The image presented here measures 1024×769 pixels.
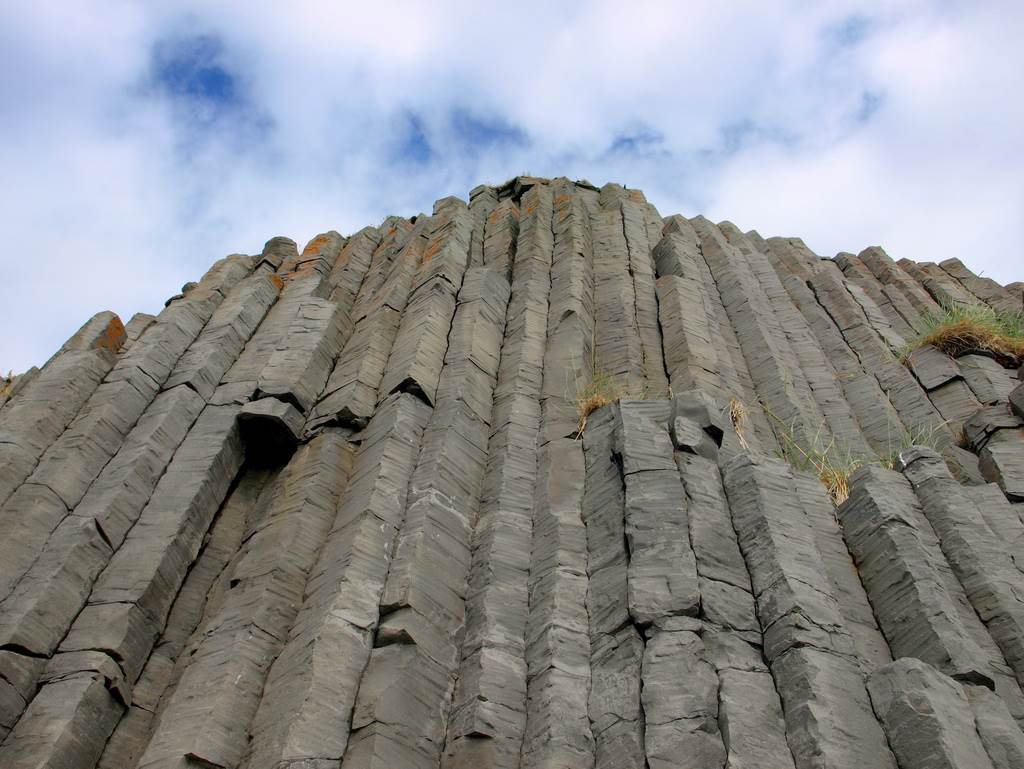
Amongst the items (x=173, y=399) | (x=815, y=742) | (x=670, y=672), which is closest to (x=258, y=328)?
(x=173, y=399)

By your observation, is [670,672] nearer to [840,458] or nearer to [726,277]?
[840,458]

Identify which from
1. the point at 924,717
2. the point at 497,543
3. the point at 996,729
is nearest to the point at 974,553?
the point at 996,729

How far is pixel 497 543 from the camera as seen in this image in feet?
21.3

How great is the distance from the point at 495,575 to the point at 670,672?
1496 mm

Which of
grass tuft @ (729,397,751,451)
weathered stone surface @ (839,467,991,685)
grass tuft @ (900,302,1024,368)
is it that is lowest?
weathered stone surface @ (839,467,991,685)

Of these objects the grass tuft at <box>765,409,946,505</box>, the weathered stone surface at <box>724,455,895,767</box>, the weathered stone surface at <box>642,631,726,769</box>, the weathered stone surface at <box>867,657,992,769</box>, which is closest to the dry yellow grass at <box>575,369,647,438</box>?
the grass tuft at <box>765,409,946,505</box>

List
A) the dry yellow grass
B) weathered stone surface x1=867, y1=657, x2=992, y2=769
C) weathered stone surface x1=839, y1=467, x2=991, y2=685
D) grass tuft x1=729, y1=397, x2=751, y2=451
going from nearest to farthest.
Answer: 1. weathered stone surface x1=867, y1=657, x2=992, y2=769
2. weathered stone surface x1=839, y1=467, x2=991, y2=685
3. grass tuft x1=729, y1=397, x2=751, y2=451
4. the dry yellow grass

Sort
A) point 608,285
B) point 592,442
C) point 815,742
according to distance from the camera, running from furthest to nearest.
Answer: point 608,285, point 592,442, point 815,742

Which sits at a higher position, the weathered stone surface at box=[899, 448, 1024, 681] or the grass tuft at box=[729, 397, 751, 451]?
the grass tuft at box=[729, 397, 751, 451]

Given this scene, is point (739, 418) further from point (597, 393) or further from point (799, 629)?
point (799, 629)

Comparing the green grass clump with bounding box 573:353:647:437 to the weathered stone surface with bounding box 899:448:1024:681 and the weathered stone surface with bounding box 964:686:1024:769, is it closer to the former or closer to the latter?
the weathered stone surface with bounding box 899:448:1024:681

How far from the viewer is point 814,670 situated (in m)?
4.90

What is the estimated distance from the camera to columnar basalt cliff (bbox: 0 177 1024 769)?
5012 millimetres

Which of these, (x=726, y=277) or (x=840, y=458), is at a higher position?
(x=726, y=277)
